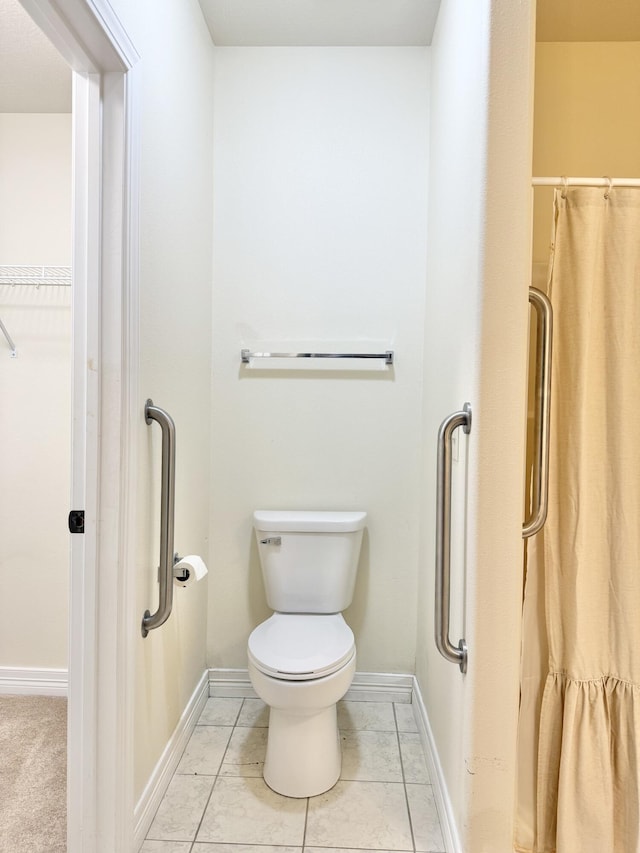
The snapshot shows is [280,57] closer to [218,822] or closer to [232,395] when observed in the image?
[232,395]

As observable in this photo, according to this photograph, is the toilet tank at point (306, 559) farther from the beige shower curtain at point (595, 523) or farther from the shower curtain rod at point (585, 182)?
the shower curtain rod at point (585, 182)

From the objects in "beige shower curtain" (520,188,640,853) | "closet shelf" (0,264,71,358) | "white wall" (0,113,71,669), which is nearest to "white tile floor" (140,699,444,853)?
"beige shower curtain" (520,188,640,853)

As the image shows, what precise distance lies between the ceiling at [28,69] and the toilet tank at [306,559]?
1756 mm

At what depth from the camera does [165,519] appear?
1.41m

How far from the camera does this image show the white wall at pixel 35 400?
2098 mm

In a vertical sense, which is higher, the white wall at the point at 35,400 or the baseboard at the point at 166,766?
the white wall at the point at 35,400

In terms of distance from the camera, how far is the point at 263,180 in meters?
2.09

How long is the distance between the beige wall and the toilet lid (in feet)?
5.47

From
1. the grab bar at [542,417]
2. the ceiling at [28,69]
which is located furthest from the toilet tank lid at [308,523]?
the ceiling at [28,69]

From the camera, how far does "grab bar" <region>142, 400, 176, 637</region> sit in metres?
1.37

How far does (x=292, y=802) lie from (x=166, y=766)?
1.30 ft

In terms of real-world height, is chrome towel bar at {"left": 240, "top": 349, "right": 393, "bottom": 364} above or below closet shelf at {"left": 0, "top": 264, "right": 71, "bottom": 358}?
below

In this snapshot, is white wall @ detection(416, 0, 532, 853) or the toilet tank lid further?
the toilet tank lid

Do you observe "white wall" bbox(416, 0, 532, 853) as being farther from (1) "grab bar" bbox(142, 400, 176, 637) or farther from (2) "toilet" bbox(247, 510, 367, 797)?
(1) "grab bar" bbox(142, 400, 176, 637)
